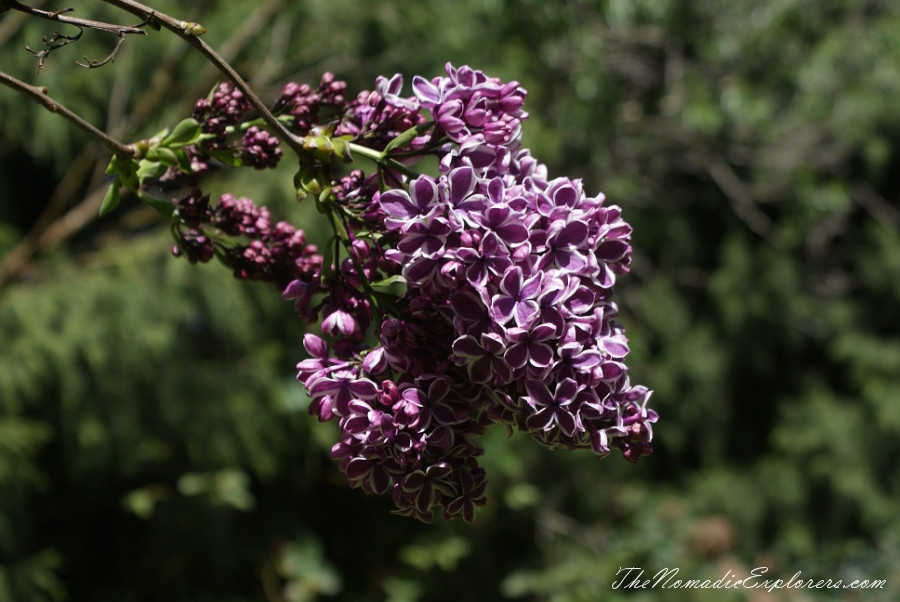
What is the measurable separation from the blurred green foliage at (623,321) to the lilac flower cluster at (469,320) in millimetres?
2124

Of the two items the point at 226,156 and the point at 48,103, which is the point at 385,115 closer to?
the point at 226,156

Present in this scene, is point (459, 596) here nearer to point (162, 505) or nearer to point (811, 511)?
point (162, 505)

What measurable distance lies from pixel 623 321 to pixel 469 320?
352 cm

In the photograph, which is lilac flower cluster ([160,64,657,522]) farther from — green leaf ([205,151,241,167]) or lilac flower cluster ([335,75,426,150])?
green leaf ([205,151,241,167])

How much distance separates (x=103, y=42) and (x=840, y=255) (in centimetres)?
403

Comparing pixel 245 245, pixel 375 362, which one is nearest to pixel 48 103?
pixel 245 245

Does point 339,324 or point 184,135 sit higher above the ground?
point 184,135

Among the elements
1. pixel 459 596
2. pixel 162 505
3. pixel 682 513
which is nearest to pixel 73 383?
pixel 162 505

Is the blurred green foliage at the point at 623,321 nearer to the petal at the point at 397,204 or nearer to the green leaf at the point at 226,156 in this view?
the green leaf at the point at 226,156

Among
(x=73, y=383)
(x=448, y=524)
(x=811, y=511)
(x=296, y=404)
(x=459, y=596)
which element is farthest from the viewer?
(x=811, y=511)

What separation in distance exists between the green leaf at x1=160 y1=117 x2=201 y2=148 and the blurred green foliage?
1.99m

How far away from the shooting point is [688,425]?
15.9ft

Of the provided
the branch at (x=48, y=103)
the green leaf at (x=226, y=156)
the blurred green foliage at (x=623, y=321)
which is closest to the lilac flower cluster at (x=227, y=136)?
the green leaf at (x=226, y=156)

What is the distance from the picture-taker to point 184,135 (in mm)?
814
